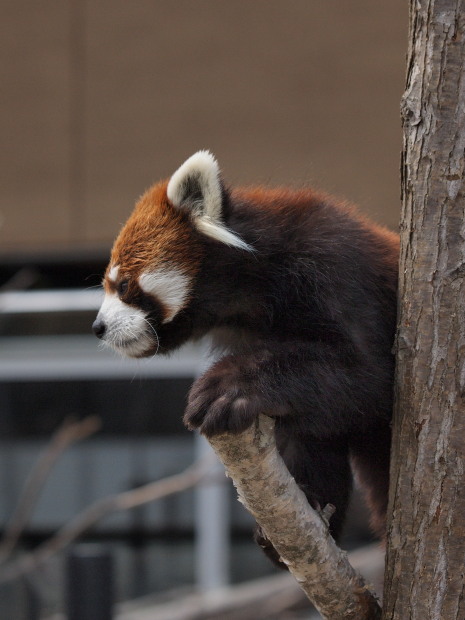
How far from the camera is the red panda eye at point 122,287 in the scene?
2.48 m

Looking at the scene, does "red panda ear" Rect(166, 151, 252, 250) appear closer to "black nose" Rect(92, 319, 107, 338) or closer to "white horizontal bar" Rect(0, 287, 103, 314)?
"black nose" Rect(92, 319, 107, 338)

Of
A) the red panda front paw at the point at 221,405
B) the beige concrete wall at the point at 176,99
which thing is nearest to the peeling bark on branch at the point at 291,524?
the red panda front paw at the point at 221,405

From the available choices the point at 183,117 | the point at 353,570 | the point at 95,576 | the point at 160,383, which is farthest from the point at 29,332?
the point at 353,570

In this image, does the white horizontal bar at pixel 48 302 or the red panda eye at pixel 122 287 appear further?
the white horizontal bar at pixel 48 302

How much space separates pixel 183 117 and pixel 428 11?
13.2 ft

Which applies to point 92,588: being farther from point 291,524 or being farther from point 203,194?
point 203,194

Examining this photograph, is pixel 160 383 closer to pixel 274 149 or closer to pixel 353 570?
pixel 274 149

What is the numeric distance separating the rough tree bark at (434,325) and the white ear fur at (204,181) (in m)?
0.55

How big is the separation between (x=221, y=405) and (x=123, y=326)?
1.82 ft

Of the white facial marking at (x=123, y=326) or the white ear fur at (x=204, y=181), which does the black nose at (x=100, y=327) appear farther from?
the white ear fur at (x=204, y=181)

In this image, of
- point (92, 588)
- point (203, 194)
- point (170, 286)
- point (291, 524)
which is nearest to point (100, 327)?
point (170, 286)

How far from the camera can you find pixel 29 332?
629 cm

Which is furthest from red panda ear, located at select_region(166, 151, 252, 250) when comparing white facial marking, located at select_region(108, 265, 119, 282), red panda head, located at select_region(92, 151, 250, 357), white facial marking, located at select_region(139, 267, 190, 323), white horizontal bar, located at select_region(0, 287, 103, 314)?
white horizontal bar, located at select_region(0, 287, 103, 314)

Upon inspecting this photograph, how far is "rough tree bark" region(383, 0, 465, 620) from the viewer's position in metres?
2.03
